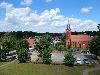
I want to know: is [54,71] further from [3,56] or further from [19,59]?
[3,56]

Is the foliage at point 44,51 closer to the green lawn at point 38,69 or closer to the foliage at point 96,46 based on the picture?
the green lawn at point 38,69

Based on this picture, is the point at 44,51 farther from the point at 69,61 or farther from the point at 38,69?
the point at 38,69

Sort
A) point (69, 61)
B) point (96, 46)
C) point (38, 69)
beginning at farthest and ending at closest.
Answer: point (96, 46)
point (69, 61)
point (38, 69)

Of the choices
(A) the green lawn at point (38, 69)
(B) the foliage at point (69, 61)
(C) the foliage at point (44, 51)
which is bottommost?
(A) the green lawn at point (38, 69)

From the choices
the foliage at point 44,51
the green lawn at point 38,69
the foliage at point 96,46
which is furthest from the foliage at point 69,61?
the foliage at point 96,46

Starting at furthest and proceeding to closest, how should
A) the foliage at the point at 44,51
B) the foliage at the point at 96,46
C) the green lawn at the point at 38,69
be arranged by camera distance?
1. the foliage at the point at 96,46
2. the foliage at the point at 44,51
3. the green lawn at the point at 38,69

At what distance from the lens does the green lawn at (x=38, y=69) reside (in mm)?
66188

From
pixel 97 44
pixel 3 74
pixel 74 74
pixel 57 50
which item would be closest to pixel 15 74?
pixel 3 74

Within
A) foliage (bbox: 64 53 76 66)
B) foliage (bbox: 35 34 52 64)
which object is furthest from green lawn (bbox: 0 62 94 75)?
foliage (bbox: 35 34 52 64)

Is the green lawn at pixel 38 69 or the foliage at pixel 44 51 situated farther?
the foliage at pixel 44 51

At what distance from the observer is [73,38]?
132875 millimetres

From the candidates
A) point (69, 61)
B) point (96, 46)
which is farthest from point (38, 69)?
point (96, 46)

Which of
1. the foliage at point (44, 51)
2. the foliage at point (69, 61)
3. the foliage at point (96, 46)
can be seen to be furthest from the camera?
the foliage at point (96, 46)

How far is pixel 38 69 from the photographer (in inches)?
2739
